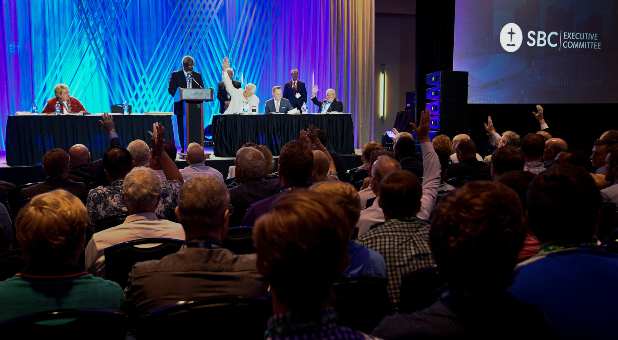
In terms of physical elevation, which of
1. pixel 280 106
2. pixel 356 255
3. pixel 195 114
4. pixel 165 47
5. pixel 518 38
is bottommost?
pixel 356 255

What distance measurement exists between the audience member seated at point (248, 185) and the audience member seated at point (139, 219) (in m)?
0.85

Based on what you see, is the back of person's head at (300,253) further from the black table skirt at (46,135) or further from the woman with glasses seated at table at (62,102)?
the woman with glasses seated at table at (62,102)

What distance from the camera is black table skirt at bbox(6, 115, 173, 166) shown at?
768cm

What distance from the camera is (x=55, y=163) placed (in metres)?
3.74

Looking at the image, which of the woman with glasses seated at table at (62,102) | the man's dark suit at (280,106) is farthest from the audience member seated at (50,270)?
the man's dark suit at (280,106)

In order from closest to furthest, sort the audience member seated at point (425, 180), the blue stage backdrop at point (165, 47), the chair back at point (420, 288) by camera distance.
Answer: the chair back at point (420, 288), the audience member seated at point (425, 180), the blue stage backdrop at point (165, 47)

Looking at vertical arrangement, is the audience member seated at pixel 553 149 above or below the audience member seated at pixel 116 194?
above

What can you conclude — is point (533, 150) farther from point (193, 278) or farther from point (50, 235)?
point (50, 235)

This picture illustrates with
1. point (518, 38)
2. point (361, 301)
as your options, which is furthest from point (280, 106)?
point (361, 301)

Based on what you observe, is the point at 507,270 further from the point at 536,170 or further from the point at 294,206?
the point at 536,170

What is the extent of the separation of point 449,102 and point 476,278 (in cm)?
900

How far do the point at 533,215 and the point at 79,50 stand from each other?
10348 millimetres

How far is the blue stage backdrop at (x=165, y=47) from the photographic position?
404 inches

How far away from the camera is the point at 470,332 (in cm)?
119
